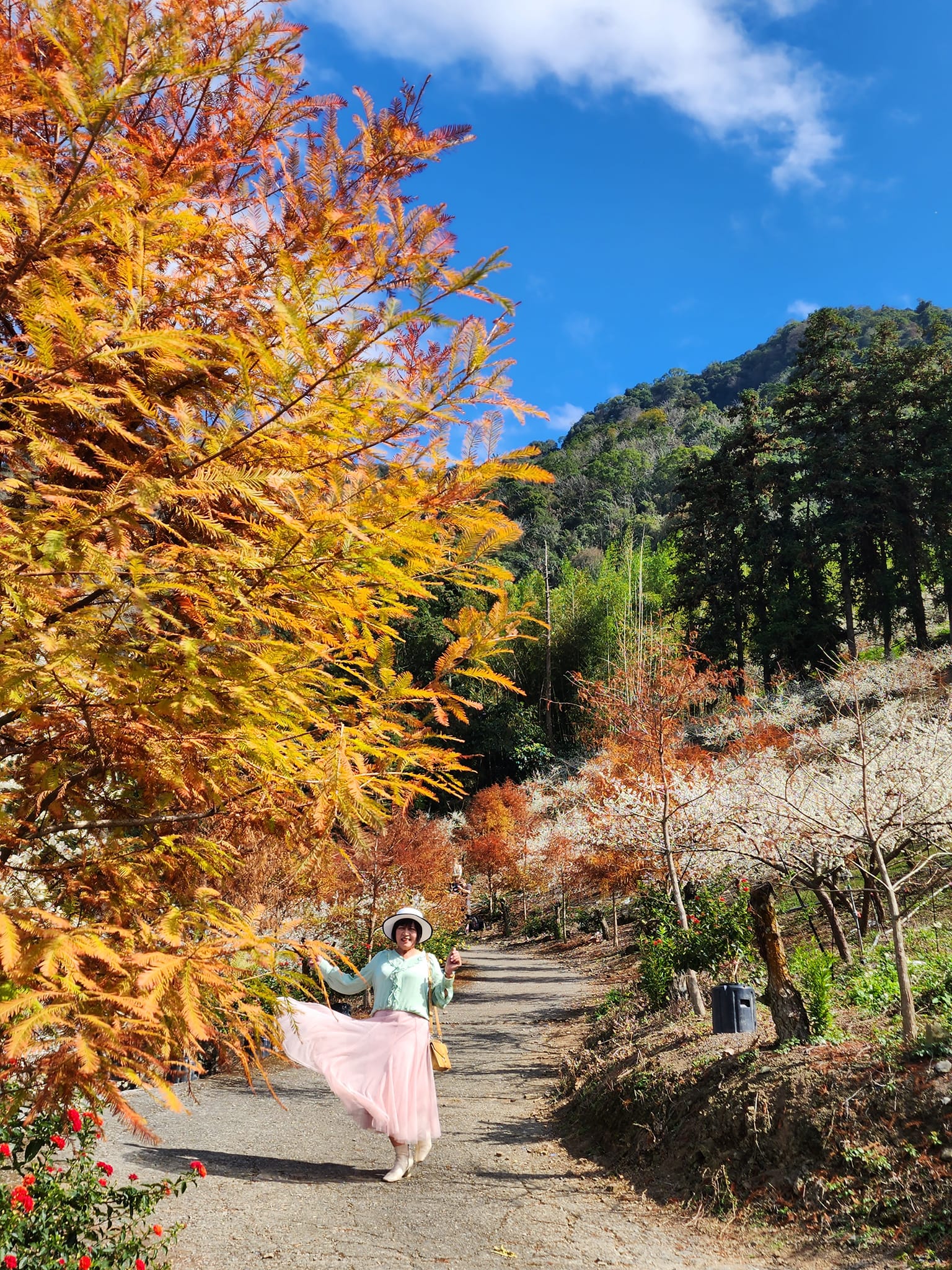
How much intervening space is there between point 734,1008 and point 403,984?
9.32 feet

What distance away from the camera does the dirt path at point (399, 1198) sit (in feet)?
10.8

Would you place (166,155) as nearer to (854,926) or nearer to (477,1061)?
(477,1061)

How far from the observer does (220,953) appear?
59.5 inches

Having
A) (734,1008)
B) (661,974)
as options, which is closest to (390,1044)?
(734,1008)

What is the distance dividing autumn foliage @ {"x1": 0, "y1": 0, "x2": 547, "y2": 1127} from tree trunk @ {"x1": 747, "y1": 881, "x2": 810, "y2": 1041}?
12.3ft

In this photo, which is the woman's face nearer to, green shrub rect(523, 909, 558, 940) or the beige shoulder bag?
the beige shoulder bag

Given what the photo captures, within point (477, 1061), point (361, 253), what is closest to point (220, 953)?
point (361, 253)

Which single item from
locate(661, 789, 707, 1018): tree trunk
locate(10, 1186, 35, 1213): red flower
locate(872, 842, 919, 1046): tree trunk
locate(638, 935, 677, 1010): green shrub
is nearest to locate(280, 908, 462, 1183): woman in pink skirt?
locate(10, 1186, 35, 1213): red flower

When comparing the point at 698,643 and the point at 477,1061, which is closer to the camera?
the point at 477,1061

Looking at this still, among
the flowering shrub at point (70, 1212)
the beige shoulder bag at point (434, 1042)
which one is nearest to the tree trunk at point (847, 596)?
the beige shoulder bag at point (434, 1042)

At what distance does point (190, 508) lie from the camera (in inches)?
73.9

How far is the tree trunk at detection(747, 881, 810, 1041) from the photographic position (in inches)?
193

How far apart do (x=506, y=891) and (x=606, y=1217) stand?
A: 926 inches

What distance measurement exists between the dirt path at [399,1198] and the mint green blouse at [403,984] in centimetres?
89
